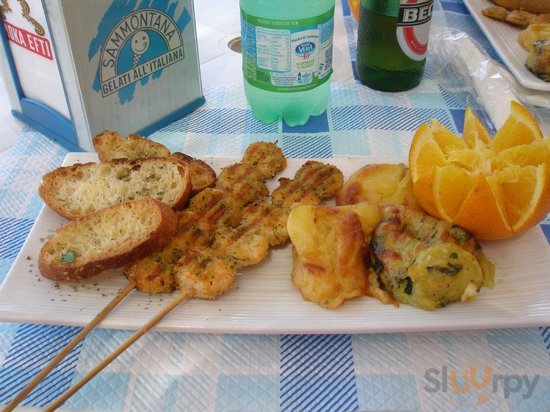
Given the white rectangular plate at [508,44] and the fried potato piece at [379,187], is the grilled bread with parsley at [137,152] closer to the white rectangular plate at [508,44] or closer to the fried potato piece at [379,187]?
the fried potato piece at [379,187]

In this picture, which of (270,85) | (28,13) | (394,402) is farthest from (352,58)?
(394,402)

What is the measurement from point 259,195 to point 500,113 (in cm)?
92

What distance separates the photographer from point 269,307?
109cm

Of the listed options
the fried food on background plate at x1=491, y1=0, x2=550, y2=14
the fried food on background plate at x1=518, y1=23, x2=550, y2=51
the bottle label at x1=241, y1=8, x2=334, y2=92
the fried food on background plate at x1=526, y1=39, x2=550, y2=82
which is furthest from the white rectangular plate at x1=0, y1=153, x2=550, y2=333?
the fried food on background plate at x1=491, y1=0, x2=550, y2=14

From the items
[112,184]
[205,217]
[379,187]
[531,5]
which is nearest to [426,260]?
[379,187]

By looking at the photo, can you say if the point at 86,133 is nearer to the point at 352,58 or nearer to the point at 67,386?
the point at 67,386

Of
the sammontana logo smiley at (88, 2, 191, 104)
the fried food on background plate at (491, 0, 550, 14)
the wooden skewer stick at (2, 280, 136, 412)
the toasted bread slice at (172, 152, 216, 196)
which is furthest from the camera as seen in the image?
the fried food on background plate at (491, 0, 550, 14)

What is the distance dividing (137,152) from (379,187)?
0.69 meters

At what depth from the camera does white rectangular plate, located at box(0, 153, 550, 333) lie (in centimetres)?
104

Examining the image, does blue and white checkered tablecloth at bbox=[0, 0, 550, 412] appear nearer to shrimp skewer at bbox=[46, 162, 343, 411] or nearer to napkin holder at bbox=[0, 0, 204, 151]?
shrimp skewer at bbox=[46, 162, 343, 411]

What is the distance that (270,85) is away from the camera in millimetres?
1715

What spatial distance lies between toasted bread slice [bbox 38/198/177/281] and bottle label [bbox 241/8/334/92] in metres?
0.68

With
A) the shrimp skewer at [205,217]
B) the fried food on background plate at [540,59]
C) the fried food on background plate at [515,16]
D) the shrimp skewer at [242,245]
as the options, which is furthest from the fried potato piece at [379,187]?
the fried food on background plate at [515,16]

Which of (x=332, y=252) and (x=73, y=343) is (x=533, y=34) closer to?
(x=332, y=252)
